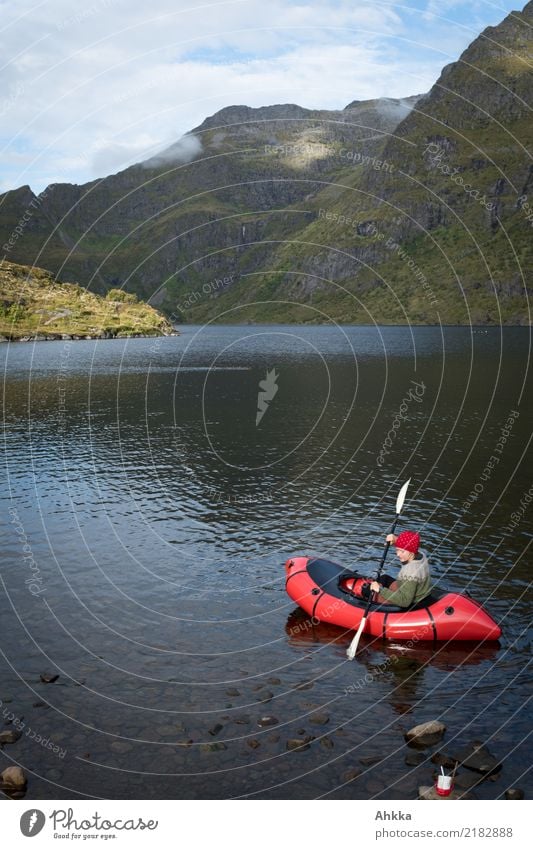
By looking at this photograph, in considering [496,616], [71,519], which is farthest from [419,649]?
[71,519]

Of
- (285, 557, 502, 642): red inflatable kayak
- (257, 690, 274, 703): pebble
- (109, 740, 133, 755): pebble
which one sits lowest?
(109, 740, 133, 755): pebble

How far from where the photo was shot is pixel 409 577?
23766 mm

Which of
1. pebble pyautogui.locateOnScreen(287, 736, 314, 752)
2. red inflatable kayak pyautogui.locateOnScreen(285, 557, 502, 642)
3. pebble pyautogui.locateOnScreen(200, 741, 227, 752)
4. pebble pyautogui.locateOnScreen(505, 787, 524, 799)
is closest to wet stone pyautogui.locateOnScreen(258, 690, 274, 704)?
pebble pyautogui.locateOnScreen(287, 736, 314, 752)

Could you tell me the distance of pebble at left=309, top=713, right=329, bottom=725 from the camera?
19.0m

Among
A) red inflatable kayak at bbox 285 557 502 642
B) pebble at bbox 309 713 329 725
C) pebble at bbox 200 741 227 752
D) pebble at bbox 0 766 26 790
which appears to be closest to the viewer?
pebble at bbox 0 766 26 790

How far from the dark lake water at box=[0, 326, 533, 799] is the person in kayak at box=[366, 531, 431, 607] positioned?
1761 mm

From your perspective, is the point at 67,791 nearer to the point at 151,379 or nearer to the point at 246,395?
the point at 246,395

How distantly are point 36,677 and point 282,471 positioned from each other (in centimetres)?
3032

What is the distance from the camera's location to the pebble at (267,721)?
1889cm

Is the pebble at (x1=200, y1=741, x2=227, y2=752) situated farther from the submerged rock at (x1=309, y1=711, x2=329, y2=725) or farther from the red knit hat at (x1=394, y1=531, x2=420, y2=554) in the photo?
the red knit hat at (x1=394, y1=531, x2=420, y2=554)

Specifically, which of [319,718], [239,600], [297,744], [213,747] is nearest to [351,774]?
[297,744]

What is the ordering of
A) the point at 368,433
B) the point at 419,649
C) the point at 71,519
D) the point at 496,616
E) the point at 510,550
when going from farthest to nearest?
the point at 368,433
the point at 71,519
the point at 510,550
the point at 496,616
the point at 419,649

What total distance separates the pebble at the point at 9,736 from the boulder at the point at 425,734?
34.7 ft
